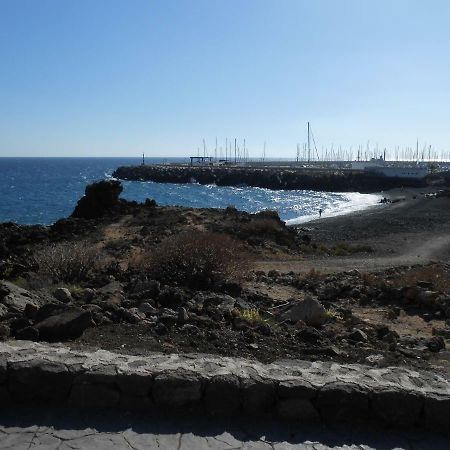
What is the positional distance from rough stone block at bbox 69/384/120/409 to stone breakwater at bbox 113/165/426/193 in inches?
2870

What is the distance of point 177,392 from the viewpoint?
15.7 ft

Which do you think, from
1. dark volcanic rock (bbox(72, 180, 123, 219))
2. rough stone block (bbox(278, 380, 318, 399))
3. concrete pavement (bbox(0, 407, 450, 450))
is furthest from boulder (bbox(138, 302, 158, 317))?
dark volcanic rock (bbox(72, 180, 123, 219))

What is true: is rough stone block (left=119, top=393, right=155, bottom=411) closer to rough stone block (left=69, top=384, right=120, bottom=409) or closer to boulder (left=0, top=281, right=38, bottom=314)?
rough stone block (left=69, top=384, right=120, bottom=409)

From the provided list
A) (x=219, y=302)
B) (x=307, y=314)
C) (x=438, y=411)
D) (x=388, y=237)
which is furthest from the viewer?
(x=388, y=237)

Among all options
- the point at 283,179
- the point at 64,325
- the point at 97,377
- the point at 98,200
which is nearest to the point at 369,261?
the point at 64,325

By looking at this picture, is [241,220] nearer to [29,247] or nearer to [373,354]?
[29,247]

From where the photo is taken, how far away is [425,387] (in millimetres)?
4863

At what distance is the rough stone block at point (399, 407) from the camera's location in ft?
15.5

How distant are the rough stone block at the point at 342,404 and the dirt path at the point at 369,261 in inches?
430

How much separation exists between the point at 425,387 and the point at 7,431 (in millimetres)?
3492

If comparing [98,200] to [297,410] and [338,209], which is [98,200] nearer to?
[297,410]

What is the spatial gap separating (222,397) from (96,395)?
42.5 inches

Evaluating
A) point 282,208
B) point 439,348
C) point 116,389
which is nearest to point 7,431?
point 116,389

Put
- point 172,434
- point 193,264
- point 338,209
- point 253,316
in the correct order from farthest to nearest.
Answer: point 338,209 → point 193,264 → point 253,316 → point 172,434
